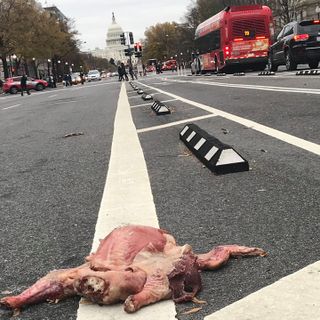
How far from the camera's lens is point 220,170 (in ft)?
14.8

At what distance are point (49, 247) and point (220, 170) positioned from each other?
186 cm

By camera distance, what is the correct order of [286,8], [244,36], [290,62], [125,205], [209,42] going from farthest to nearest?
[286,8] < [209,42] < [244,36] < [290,62] < [125,205]

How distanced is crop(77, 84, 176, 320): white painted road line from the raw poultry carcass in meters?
0.04

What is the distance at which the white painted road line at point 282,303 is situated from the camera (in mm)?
1938

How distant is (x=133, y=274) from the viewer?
2172 mm

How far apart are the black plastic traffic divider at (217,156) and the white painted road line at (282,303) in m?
2.30

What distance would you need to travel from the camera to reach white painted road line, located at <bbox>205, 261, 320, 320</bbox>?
1938 millimetres

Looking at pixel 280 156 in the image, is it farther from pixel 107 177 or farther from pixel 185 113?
pixel 185 113

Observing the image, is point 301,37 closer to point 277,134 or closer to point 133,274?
point 277,134

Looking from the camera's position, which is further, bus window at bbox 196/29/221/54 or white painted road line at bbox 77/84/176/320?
bus window at bbox 196/29/221/54

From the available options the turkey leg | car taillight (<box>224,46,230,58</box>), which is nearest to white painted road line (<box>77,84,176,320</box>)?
the turkey leg

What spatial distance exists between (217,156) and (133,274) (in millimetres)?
2614

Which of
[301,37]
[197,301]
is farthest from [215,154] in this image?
[301,37]

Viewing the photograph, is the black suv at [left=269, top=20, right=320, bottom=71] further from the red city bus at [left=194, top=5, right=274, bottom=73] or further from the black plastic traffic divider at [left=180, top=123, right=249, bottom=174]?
the black plastic traffic divider at [left=180, top=123, right=249, bottom=174]
